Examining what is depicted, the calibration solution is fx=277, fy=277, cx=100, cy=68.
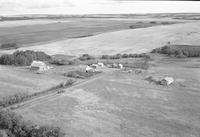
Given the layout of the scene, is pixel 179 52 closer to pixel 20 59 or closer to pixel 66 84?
pixel 66 84

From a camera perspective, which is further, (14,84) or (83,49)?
(83,49)

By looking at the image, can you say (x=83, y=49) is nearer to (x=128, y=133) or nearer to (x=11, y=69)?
(x=11, y=69)

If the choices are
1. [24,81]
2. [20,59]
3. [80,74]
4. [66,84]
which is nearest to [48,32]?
[20,59]

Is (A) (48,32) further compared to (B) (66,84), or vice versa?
(A) (48,32)

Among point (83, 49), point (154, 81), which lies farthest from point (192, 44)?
point (154, 81)

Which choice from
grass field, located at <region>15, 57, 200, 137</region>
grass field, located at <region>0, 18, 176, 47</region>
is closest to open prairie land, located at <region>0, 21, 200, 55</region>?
grass field, located at <region>0, 18, 176, 47</region>

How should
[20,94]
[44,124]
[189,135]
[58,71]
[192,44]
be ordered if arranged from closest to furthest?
[189,135] → [44,124] → [20,94] → [58,71] → [192,44]
